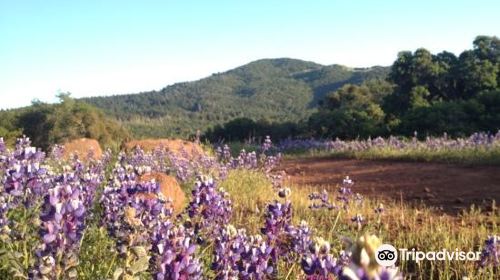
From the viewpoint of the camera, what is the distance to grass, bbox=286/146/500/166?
1397 cm

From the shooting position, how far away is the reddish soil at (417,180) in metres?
9.25

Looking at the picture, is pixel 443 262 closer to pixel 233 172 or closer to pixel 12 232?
pixel 12 232

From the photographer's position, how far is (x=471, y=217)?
6984 mm

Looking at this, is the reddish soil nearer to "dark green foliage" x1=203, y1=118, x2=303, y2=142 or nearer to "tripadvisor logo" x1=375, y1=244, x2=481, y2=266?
"tripadvisor logo" x1=375, y1=244, x2=481, y2=266

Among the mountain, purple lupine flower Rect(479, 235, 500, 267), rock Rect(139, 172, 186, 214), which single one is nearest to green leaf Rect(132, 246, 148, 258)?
purple lupine flower Rect(479, 235, 500, 267)

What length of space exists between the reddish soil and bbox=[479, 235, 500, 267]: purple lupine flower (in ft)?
12.0

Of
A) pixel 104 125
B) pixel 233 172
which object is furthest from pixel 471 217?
pixel 104 125

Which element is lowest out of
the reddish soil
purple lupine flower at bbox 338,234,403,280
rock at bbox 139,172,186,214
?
the reddish soil

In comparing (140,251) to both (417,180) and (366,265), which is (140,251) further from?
(417,180)

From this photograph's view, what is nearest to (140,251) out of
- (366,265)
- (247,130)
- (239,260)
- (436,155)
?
(239,260)

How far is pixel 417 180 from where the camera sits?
11.9 meters

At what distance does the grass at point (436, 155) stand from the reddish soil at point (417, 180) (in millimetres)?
529

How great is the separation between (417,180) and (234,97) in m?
149

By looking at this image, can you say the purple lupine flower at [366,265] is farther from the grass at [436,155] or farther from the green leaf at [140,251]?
the grass at [436,155]
